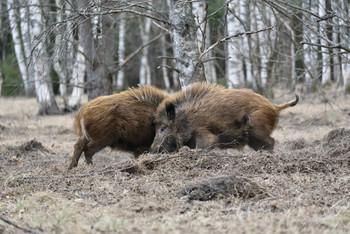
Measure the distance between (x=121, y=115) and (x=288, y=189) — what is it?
3501mm

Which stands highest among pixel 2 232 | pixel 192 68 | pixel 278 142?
pixel 192 68

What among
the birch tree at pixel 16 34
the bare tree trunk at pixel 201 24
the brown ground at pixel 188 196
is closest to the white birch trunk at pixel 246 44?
the bare tree trunk at pixel 201 24

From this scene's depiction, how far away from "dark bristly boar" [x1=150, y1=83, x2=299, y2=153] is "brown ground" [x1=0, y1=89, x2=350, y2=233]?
1.04m

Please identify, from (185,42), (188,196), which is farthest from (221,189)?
(185,42)

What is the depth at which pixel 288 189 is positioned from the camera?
579 cm

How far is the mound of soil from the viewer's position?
5477mm

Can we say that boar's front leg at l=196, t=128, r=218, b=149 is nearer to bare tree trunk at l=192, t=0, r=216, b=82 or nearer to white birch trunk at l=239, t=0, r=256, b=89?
bare tree trunk at l=192, t=0, r=216, b=82

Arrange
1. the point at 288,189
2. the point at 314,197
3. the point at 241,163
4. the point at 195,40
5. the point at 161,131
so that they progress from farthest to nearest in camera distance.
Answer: the point at 195,40 → the point at 161,131 → the point at 241,163 → the point at 288,189 → the point at 314,197

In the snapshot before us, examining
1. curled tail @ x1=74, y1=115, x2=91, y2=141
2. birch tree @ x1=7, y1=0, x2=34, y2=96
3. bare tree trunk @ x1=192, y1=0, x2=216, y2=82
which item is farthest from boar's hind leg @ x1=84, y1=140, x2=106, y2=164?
bare tree trunk @ x1=192, y1=0, x2=216, y2=82

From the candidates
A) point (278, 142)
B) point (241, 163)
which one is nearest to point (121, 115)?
point (241, 163)

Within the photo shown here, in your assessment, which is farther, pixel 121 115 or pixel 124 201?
pixel 121 115

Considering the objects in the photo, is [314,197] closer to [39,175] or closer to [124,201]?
[124,201]

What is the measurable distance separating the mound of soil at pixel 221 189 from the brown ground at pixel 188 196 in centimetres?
1

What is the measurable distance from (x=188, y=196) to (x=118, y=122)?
3.25 meters
